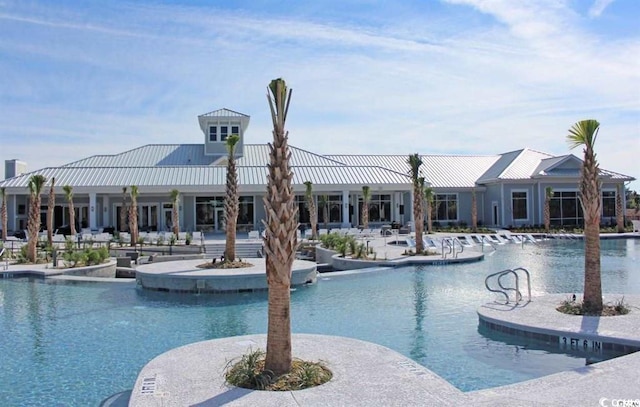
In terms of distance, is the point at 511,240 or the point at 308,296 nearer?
the point at 308,296

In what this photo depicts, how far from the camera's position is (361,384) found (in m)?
5.97

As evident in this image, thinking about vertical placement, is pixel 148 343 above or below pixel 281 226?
below

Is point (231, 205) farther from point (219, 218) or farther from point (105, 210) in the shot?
point (105, 210)

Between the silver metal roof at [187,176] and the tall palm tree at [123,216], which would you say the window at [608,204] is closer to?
the silver metal roof at [187,176]

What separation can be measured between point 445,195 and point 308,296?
3014cm

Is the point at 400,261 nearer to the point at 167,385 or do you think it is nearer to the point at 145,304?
the point at 145,304

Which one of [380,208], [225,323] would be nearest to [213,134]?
[380,208]

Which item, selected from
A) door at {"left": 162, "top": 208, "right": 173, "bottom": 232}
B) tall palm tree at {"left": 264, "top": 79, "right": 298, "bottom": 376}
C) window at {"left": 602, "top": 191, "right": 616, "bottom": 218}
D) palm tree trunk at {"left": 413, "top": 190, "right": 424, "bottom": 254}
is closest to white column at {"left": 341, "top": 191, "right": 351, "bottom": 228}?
door at {"left": 162, "top": 208, "right": 173, "bottom": 232}

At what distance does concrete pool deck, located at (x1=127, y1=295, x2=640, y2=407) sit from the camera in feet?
18.2

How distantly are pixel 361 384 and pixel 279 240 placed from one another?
177cm

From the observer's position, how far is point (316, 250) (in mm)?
23938

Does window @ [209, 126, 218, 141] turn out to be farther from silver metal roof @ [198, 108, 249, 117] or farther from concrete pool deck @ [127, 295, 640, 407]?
concrete pool deck @ [127, 295, 640, 407]

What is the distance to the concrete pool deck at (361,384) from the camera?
18.2 ft

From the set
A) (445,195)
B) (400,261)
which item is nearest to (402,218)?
(445,195)
